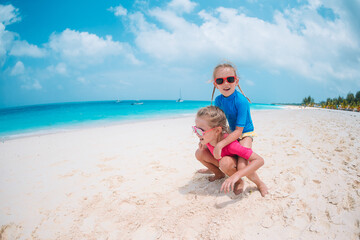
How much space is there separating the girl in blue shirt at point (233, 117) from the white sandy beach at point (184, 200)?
37cm

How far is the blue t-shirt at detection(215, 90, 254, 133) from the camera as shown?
2.14m

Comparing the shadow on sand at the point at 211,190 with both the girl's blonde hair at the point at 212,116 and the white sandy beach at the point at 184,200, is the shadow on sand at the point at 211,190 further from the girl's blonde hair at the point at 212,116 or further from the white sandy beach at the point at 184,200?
the girl's blonde hair at the point at 212,116

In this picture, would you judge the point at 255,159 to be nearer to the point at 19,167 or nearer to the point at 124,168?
the point at 124,168

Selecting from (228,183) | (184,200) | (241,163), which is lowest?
(184,200)

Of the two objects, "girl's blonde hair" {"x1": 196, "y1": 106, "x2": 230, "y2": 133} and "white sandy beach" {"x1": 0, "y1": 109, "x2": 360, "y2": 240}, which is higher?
"girl's blonde hair" {"x1": 196, "y1": 106, "x2": 230, "y2": 133}

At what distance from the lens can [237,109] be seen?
224 centimetres

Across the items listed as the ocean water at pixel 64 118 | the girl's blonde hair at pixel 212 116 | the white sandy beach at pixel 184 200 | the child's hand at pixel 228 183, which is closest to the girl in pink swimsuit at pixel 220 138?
the girl's blonde hair at pixel 212 116

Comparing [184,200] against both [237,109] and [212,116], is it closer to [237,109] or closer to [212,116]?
[212,116]

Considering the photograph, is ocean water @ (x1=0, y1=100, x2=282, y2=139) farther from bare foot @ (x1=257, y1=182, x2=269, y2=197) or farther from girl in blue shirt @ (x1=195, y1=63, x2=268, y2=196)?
bare foot @ (x1=257, y1=182, x2=269, y2=197)

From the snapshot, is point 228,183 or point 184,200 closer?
point 228,183

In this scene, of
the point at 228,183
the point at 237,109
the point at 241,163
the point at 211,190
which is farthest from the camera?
the point at 211,190

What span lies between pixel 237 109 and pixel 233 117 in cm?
15

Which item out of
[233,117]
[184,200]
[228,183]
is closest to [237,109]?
[233,117]

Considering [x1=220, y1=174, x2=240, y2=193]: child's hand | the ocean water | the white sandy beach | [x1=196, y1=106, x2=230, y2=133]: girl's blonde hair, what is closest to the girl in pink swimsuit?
[x1=196, y1=106, x2=230, y2=133]: girl's blonde hair
